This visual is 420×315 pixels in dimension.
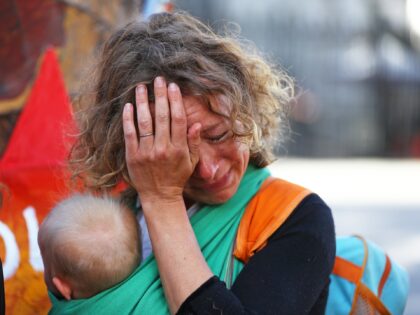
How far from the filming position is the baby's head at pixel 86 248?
5.97 ft

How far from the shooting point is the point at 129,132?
1825 millimetres

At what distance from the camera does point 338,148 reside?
12.7 m

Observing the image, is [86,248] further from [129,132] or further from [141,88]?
[141,88]

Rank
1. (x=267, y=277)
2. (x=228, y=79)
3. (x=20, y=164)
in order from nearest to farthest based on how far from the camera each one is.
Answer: (x=267, y=277) < (x=228, y=79) < (x=20, y=164)

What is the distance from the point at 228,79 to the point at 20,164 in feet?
3.55

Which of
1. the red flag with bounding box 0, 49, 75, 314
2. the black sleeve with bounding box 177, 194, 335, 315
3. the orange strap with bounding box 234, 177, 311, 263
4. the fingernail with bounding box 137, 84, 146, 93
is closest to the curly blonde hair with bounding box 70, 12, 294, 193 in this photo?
the fingernail with bounding box 137, 84, 146, 93

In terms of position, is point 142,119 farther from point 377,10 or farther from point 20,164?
point 377,10

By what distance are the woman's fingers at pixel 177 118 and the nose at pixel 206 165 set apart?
0.30 ft

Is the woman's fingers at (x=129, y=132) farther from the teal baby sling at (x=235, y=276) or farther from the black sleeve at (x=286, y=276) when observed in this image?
the black sleeve at (x=286, y=276)

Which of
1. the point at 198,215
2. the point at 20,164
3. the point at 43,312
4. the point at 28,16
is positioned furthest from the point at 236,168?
the point at 28,16

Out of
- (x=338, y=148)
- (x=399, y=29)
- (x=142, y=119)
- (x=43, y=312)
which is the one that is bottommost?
(x=338, y=148)

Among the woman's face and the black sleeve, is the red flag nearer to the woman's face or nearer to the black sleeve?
the woman's face

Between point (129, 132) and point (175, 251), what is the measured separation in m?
0.31

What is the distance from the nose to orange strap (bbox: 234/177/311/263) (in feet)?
0.46
